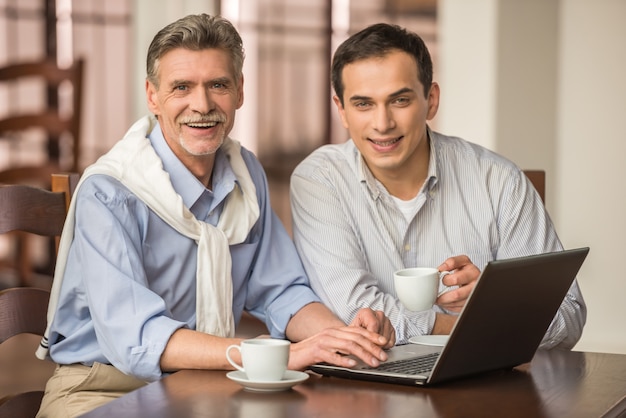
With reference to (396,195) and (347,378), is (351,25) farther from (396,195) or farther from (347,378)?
(347,378)

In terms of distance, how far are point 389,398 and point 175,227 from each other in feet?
2.18

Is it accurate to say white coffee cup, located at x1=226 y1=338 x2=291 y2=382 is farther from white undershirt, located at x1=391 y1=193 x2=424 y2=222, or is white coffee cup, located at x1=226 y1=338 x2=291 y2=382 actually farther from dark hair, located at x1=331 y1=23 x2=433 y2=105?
dark hair, located at x1=331 y1=23 x2=433 y2=105

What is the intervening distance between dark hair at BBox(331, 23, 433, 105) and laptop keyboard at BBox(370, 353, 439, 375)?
0.81m

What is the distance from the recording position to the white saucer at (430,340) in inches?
73.9

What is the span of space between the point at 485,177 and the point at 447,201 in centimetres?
10

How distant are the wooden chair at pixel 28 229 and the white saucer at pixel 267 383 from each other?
1.92 ft

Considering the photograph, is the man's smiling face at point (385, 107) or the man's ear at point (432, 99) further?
the man's ear at point (432, 99)

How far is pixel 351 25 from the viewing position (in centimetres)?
506

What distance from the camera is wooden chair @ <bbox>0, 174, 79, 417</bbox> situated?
1.97 m

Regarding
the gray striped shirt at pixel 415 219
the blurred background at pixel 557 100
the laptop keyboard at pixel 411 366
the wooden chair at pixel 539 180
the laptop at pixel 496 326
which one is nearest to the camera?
the laptop at pixel 496 326

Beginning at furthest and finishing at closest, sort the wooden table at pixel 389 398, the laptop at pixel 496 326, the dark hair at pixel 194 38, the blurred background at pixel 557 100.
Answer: the blurred background at pixel 557 100 → the dark hair at pixel 194 38 → the laptop at pixel 496 326 → the wooden table at pixel 389 398

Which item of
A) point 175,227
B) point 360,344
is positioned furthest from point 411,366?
point 175,227

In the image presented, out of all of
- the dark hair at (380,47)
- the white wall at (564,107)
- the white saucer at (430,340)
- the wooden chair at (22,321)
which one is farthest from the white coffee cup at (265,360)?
the white wall at (564,107)

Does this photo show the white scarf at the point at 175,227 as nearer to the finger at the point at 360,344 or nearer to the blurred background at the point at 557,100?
the finger at the point at 360,344
